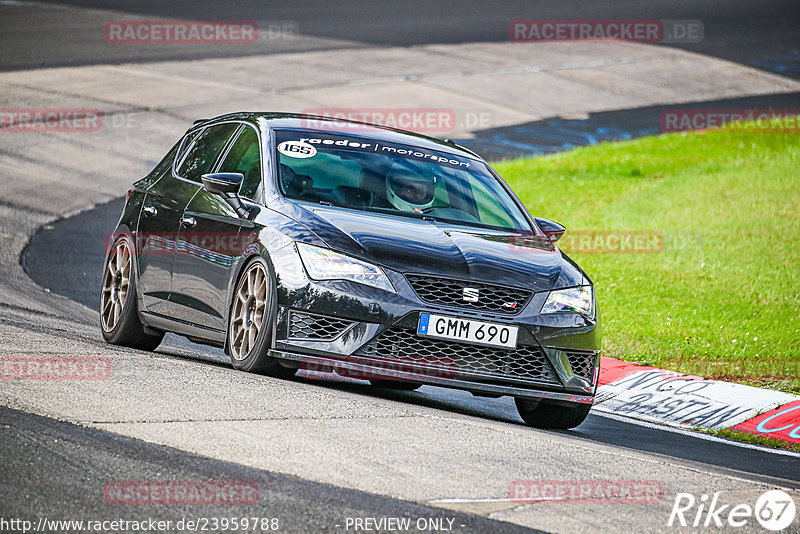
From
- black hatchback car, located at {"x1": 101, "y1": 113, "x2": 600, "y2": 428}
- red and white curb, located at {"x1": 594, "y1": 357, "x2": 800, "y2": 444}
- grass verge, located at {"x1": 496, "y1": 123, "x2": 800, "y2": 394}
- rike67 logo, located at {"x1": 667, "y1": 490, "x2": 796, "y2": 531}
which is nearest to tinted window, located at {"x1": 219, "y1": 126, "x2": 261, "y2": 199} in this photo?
black hatchback car, located at {"x1": 101, "y1": 113, "x2": 600, "y2": 428}

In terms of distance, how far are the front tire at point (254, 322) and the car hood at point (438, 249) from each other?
448mm

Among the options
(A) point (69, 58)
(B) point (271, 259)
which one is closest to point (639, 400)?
(B) point (271, 259)

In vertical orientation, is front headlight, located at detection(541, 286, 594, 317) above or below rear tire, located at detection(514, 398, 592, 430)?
above

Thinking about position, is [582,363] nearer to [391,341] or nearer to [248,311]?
[391,341]

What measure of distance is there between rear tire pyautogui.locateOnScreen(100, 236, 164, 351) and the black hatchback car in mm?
20

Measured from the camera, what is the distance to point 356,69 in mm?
Result: 28484

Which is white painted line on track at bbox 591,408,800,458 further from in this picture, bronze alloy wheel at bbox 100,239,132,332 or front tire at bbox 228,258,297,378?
bronze alloy wheel at bbox 100,239,132,332

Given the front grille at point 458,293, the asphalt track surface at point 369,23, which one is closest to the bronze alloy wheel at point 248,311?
the front grille at point 458,293

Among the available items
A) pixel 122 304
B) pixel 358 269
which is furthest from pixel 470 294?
pixel 122 304

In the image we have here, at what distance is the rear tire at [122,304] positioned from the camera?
9297 millimetres

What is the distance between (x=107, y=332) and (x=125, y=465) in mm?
4505

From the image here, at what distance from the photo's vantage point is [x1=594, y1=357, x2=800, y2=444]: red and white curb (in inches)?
367

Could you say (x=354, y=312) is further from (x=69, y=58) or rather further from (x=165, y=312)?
(x=69, y=58)

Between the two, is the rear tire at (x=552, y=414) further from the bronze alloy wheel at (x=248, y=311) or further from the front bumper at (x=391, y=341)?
the bronze alloy wheel at (x=248, y=311)
